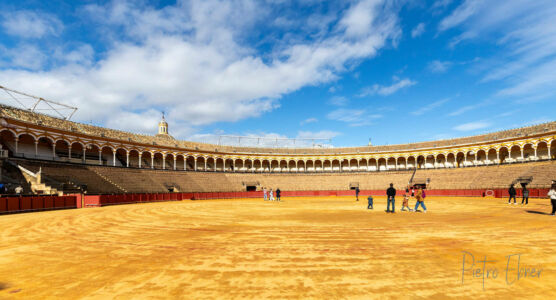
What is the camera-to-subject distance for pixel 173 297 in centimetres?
412

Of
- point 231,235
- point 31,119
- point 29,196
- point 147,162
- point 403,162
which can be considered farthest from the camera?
point 403,162

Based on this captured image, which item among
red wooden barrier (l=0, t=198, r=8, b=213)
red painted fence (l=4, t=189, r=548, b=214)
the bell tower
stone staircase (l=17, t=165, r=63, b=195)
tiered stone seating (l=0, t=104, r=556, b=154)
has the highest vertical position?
the bell tower

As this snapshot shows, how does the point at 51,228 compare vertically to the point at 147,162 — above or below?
below

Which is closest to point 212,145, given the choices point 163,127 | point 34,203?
point 163,127

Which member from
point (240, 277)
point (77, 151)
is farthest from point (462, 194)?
point (77, 151)

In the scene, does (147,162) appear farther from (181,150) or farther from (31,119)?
(31,119)

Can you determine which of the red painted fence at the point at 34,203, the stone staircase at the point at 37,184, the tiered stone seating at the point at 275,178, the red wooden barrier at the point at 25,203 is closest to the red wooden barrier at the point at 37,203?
the red painted fence at the point at 34,203

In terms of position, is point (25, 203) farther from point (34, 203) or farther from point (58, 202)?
point (58, 202)

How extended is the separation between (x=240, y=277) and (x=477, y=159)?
204 ft

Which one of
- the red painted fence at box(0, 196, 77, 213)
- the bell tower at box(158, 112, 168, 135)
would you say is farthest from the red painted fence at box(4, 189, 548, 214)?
the bell tower at box(158, 112, 168, 135)

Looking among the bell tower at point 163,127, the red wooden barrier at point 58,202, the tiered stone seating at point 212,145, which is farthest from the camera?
the bell tower at point 163,127

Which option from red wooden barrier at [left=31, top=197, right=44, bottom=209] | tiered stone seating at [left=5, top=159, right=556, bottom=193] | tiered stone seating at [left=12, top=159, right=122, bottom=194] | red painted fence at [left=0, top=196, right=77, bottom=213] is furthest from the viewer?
tiered stone seating at [left=5, top=159, right=556, bottom=193]

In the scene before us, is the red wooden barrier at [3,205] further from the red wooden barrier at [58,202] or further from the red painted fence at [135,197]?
the red wooden barrier at [58,202]

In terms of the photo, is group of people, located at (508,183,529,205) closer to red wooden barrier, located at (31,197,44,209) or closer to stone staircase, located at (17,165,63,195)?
red wooden barrier, located at (31,197,44,209)
